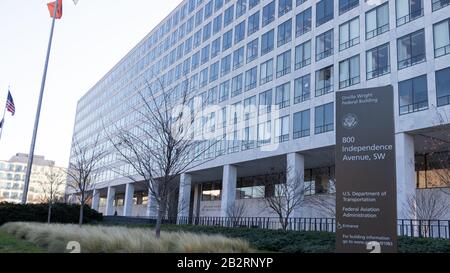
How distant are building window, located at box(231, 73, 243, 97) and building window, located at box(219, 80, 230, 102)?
86 cm

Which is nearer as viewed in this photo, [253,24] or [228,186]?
[228,186]

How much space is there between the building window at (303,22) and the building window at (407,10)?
8154 mm

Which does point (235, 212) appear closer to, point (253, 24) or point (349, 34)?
point (253, 24)

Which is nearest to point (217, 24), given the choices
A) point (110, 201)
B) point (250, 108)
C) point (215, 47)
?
point (215, 47)

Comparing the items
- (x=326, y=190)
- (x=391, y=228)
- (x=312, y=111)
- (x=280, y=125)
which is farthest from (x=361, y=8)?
(x=391, y=228)

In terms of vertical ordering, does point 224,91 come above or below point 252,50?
below

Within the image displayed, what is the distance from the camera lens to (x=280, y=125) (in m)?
36.0

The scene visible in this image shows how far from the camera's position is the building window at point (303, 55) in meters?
34.7

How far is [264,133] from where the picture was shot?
37156 mm

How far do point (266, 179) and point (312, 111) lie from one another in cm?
1110

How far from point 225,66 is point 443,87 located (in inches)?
941

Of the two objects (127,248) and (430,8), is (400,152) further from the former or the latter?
(127,248)

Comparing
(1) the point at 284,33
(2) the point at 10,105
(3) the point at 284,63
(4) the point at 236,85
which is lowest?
(2) the point at 10,105

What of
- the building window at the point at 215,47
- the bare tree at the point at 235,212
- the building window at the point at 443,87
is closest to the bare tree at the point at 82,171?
the bare tree at the point at 235,212
